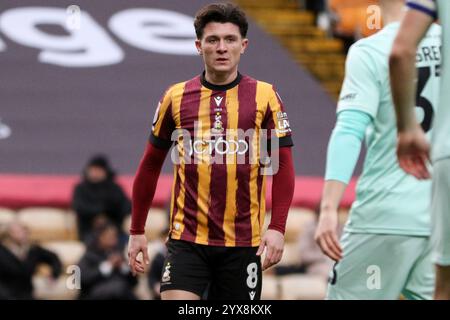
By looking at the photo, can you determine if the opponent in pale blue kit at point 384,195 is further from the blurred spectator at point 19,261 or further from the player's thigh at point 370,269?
the blurred spectator at point 19,261

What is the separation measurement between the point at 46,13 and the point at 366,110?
32.6ft

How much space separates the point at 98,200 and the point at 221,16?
17.0 feet

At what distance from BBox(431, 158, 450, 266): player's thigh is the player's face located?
74.0 inches

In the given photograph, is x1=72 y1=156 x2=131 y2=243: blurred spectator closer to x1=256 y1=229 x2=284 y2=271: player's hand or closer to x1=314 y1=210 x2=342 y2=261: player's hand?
x1=256 y1=229 x2=284 y2=271: player's hand

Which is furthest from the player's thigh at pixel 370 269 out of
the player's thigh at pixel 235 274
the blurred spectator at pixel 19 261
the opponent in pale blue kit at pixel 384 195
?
the blurred spectator at pixel 19 261

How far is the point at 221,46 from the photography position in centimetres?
554

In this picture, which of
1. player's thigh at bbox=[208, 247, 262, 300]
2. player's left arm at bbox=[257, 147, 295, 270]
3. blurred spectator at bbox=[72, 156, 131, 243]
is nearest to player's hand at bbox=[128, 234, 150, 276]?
player's thigh at bbox=[208, 247, 262, 300]

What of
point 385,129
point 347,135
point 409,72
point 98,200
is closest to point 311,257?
point 98,200

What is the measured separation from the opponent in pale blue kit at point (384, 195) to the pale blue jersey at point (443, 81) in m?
0.85

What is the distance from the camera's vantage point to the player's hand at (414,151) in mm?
3656

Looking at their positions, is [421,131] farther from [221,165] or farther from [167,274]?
[167,274]

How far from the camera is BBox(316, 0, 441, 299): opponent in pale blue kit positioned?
15.6ft

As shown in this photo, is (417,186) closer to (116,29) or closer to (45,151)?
(45,151)

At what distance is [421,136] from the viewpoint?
367 cm
